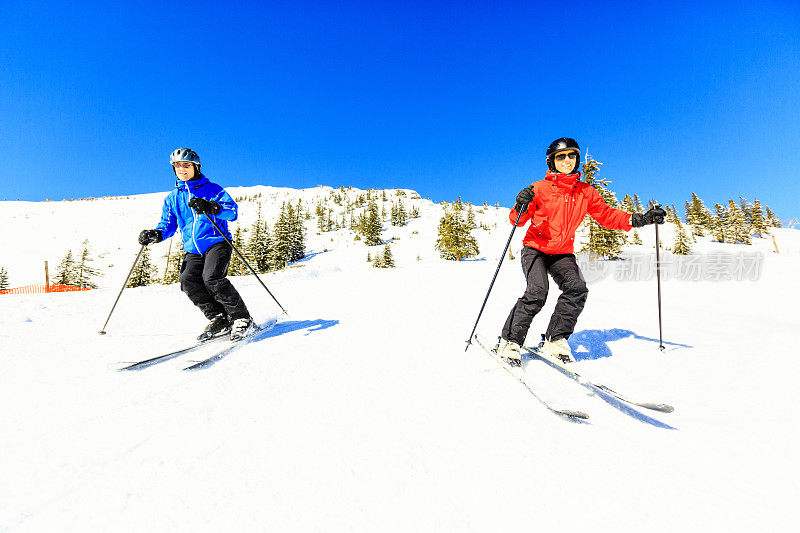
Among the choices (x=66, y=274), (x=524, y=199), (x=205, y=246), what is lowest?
(x=66, y=274)

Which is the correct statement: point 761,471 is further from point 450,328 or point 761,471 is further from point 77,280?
point 77,280

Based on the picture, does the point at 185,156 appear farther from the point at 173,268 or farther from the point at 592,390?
the point at 173,268

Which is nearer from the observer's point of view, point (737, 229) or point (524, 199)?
point (524, 199)

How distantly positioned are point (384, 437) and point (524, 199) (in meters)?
2.74

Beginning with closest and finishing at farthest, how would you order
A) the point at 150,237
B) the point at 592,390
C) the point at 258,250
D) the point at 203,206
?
the point at 592,390 → the point at 203,206 → the point at 150,237 → the point at 258,250

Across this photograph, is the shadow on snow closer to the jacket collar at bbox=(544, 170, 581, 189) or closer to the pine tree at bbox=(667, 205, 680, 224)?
the jacket collar at bbox=(544, 170, 581, 189)

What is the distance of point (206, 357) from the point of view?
3236 mm

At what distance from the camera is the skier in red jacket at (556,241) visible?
11.2ft

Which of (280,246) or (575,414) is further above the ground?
(280,246)

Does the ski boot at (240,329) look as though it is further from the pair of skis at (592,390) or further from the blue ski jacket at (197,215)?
the pair of skis at (592,390)

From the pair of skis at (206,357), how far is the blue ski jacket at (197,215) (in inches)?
46.9

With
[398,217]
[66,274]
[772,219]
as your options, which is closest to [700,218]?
[772,219]

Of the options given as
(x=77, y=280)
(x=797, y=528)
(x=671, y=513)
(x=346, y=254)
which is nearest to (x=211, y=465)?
(x=671, y=513)

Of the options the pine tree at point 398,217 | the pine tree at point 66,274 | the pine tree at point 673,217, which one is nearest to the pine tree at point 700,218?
the pine tree at point 673,217
